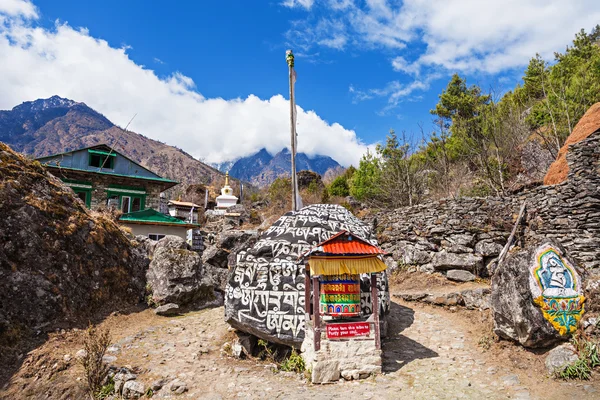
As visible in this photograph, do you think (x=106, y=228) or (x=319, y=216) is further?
(x=106, y=228)

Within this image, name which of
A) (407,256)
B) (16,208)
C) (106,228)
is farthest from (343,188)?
(16,208)

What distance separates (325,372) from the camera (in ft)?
21.4

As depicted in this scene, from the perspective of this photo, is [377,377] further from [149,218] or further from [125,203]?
[125,203]

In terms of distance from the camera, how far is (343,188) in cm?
3406

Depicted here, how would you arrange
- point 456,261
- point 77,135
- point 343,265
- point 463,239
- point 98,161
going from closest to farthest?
point 343,265 → point 456,261 → point 463,239 → point 98,161 → point 77,135

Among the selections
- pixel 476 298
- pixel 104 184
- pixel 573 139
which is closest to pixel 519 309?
pixel 476 298

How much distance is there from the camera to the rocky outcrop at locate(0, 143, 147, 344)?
330 inches

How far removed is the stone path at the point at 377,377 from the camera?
232 inches

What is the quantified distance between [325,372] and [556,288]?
4497 millimetres

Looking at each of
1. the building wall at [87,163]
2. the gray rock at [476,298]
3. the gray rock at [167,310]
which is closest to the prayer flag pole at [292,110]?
the gray rock at [167,310]

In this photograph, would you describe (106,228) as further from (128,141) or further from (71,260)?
(128,141)

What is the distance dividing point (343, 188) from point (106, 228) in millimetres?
24924

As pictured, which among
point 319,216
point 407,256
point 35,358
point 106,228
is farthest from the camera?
point 407,256

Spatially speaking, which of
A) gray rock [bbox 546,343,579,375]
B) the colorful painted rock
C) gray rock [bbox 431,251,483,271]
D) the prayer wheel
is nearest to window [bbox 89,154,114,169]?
gray rock [bbox 431,251,483,271]
